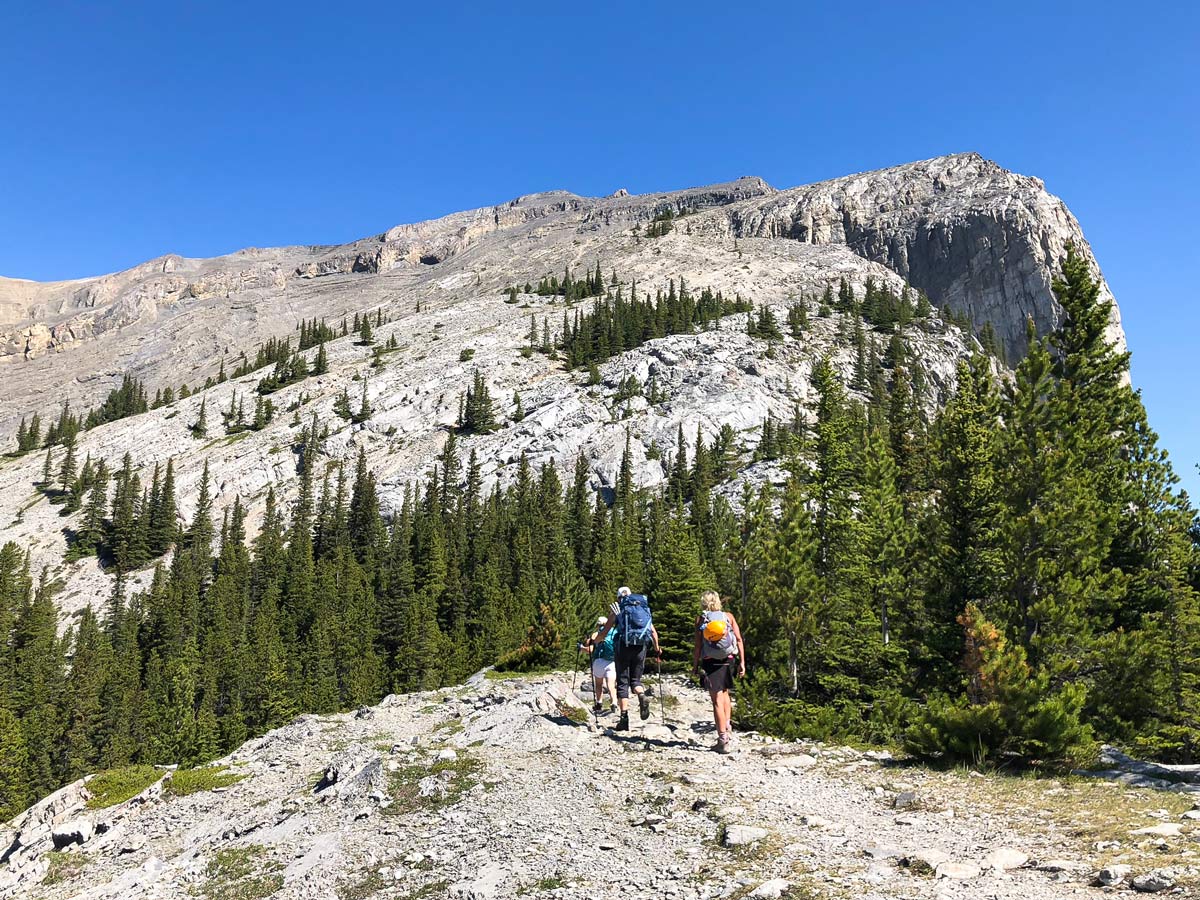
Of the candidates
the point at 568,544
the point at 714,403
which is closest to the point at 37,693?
the point at 568,544

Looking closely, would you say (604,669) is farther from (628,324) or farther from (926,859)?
(628,324)

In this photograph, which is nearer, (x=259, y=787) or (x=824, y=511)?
(x=259, y=787)

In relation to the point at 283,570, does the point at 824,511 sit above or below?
above

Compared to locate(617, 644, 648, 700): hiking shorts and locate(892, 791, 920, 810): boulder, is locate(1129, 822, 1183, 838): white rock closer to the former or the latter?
locate(892, 791, 920, 810): boulder

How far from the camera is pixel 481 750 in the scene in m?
13.1

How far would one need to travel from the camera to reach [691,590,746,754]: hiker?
40.4 ft

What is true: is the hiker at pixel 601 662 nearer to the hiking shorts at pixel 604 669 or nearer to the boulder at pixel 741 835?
the hiking shorts at pixel 604 669

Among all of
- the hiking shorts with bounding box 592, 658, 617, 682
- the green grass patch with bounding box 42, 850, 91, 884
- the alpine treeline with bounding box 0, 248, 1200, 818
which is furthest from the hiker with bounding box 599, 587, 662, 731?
the green grass patch with bounding box 42, 850, 91, 884

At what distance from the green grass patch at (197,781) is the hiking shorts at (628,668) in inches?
340

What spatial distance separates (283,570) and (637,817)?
323 feet

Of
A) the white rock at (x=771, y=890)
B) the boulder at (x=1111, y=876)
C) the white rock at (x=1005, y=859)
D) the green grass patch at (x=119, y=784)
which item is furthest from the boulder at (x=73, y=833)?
the boulder at (x=1111, y=876)

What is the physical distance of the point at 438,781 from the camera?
437 inches

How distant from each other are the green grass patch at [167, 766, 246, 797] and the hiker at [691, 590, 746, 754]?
1046 cm

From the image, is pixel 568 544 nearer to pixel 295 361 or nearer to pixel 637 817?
pixel 637 817
